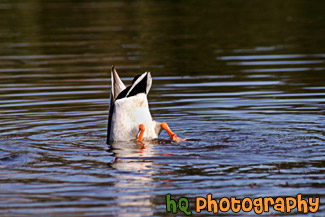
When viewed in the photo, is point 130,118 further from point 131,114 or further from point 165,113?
point 165,113

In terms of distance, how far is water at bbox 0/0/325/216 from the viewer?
283 inches

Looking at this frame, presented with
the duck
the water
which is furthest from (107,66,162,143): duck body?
the water

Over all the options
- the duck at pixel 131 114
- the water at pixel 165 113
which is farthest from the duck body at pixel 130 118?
the water at pixel 165 113

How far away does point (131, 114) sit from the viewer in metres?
9.61

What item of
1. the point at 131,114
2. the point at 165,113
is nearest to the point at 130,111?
the point at 131,114

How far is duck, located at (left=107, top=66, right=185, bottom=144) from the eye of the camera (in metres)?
9.46

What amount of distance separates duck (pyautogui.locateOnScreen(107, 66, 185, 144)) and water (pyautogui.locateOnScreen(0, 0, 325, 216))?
0.75ft

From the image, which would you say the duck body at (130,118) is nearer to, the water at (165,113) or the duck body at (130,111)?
the duck body at (130,111)

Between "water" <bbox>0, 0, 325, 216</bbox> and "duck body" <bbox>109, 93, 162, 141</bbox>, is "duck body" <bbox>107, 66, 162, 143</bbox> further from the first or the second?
"water" <bbox>0, 0, 325, 216</bbox>

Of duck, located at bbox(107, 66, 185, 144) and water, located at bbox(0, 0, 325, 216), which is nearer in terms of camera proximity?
water, located at bbox(0, 0, 325, 216)

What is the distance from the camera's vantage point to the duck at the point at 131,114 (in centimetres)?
946

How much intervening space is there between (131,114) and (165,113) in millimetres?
2039

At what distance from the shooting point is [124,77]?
15.6 metres

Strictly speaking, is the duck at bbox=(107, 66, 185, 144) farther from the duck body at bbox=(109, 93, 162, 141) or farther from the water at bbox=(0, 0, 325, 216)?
the water at bbox=(0, 0, 325, 216)
